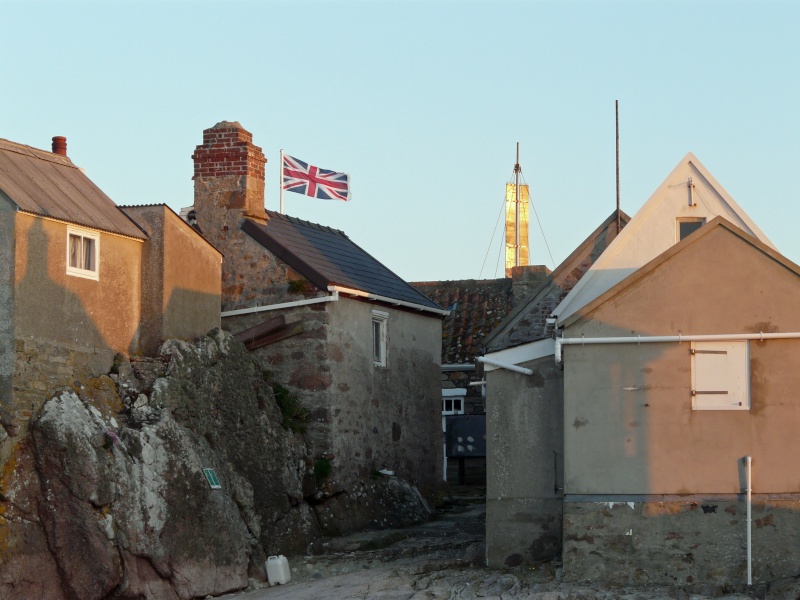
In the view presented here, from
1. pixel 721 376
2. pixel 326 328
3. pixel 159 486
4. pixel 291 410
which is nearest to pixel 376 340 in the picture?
pixel 326 328

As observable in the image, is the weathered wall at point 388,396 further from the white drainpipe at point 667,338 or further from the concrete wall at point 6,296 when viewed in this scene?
the concrete wall at point 6,296

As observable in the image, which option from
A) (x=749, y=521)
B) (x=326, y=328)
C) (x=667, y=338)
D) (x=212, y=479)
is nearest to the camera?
(x=749, y=521)

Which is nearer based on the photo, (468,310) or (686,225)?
(686,225)

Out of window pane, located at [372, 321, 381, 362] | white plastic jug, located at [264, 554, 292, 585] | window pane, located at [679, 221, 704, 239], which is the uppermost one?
window pane, located at [679, 221, 704, 239]

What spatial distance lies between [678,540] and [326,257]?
400 inches

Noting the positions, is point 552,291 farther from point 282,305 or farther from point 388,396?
point 282,305

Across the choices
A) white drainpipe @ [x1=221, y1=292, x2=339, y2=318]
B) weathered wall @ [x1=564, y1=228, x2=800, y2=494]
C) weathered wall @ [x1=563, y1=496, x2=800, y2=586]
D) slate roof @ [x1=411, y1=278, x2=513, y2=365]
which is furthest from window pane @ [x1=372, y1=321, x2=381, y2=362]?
weathered wall @ [x1=563, y1=496, x2=800, y2=586]

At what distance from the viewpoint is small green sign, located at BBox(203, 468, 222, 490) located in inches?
720

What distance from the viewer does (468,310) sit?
112 feet

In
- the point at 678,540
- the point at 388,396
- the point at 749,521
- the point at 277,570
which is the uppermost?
Result: the point at 388,396

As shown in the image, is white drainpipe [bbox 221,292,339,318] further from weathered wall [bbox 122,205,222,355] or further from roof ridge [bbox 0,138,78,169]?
roof ridge [bbox 0,138,78,169]

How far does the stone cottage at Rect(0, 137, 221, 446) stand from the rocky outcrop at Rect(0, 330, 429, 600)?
1.29ft

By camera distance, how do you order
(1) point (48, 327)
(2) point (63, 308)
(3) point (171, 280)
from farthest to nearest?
1. (3) point (171, 280)
2. (2) point (63, 308)
3. (1) point (48, 327)

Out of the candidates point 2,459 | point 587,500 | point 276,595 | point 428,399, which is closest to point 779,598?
point 587,500
